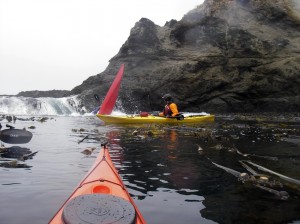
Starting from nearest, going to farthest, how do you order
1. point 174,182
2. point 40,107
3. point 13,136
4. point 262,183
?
point 262,183
point 174,182
point 13,136
point 40,107

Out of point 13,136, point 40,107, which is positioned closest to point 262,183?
point 13,136

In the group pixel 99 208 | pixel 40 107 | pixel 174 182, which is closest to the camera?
pixel 99 208

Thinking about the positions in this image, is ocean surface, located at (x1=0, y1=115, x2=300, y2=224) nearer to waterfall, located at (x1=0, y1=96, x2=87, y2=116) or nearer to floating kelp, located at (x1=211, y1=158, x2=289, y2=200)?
floating kelp, located at (x1=211, y1=158, x2=289, y2=200)

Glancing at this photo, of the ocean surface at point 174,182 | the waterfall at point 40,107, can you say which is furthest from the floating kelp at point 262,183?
the waterfall at point 40,107

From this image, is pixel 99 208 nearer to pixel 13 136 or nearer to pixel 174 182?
pixel 174 182

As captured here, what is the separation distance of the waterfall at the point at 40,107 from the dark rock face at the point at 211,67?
4.55 feet

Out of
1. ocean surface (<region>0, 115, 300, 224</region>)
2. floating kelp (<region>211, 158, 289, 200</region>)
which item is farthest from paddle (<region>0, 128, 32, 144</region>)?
floating kelp (<region>211, 158, 289, 200</region>)

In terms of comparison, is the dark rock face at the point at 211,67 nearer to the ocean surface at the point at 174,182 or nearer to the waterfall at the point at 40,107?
the waterfall at the point at 40,107

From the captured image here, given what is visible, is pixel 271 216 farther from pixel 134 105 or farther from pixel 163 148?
pixel 134 105

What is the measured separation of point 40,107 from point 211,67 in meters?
17.8

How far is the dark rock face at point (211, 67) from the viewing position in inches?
1393

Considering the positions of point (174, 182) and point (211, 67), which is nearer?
point (174, 182)

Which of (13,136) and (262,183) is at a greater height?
(13,136)

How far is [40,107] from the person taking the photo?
33969 millimetres
